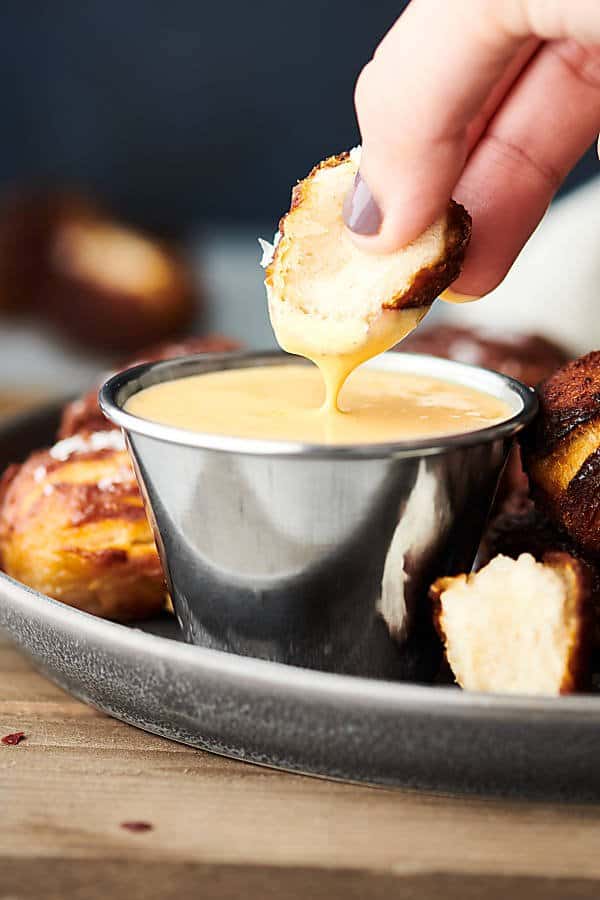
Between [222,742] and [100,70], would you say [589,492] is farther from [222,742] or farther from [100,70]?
[100,70]

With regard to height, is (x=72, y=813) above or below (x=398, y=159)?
below

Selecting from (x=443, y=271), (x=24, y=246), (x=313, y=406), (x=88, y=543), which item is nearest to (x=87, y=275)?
(x=24, y=246)

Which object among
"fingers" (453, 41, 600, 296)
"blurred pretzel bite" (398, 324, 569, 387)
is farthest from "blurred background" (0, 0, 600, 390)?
"fingers" (453, 41, 600, 296)

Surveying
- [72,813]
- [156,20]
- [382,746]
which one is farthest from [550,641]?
[156,20]

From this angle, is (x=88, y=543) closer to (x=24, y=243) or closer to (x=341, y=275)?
(x=341, y=275)

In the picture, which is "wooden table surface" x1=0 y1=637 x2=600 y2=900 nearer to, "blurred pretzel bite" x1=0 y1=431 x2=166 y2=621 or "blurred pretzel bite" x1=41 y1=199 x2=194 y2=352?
"blurred pretzel bite" x1=0 y1=431 x2=166 y2=621

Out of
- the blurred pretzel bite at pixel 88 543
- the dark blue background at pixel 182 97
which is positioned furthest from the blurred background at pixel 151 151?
the blurred pretzel bite at pixel 88 543

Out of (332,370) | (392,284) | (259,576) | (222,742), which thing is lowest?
(222,742)

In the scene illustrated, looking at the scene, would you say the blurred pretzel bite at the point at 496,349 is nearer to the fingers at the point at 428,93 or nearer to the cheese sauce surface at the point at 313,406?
the cheese sauce surface at the point at 313,406
